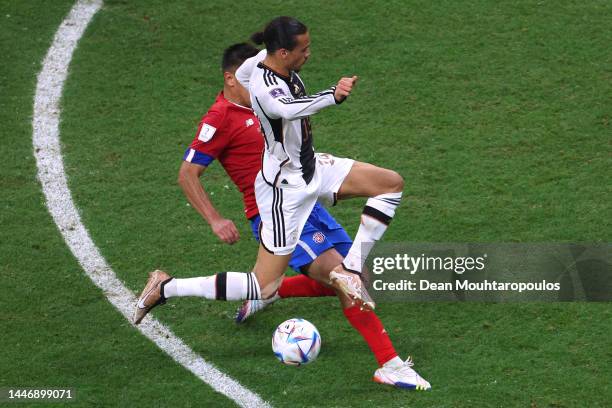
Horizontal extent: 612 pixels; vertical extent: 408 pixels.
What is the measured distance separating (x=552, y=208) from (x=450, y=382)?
92.7 inches

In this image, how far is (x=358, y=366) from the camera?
22.7 feet

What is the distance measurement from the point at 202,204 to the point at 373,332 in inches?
54.6

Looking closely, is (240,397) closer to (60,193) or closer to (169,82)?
(60,193)

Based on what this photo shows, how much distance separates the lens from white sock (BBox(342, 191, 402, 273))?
22.3 ft

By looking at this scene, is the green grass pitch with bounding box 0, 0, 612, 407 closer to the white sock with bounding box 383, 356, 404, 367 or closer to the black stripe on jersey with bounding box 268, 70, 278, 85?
the white sock with bounding box 383, 356, 404, 367

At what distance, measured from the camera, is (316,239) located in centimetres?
692

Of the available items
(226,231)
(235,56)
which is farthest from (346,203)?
(226,231)

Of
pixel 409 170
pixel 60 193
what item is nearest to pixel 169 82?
pixel 60 193

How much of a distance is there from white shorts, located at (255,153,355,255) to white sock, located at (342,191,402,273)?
0.27 meters

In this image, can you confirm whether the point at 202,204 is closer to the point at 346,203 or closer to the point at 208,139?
the point at 208,139

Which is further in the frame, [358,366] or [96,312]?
[96,312]

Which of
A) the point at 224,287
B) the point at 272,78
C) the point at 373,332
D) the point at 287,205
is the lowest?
the point at 373,332

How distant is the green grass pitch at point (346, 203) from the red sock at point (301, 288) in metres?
0.22

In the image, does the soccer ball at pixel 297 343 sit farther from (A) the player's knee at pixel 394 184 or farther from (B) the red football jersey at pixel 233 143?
(A) the player's knee at pixel 394 184
